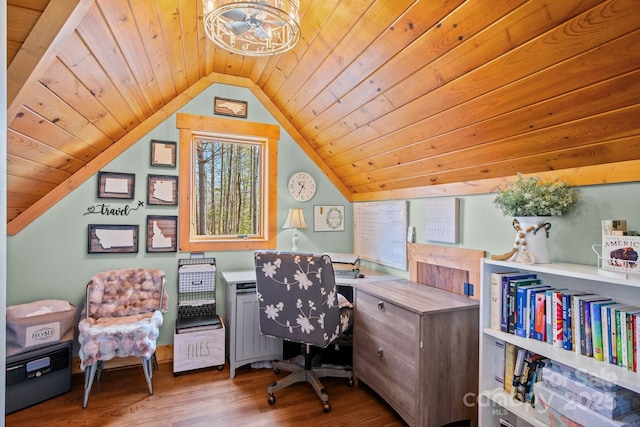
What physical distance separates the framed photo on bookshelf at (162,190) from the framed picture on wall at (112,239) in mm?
280

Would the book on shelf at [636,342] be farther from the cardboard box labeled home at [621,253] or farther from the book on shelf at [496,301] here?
the book on shelf at [496,301]

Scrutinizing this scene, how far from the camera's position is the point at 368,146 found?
2.67 metres

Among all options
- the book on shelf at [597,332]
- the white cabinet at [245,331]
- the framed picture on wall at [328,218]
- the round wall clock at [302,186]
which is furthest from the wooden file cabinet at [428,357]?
the round wall clock at [302,186]

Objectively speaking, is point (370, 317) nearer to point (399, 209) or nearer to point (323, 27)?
point (399, 209)

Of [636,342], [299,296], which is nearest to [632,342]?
[636,342]

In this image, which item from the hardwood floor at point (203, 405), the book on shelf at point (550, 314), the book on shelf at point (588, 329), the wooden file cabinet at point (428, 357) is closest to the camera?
the book on shelf at point (588, 329)

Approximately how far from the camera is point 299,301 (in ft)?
7.07

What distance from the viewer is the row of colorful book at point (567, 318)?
4.22 feet

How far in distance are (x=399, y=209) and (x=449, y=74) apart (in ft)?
4.59

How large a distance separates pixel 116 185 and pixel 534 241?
9.70ft

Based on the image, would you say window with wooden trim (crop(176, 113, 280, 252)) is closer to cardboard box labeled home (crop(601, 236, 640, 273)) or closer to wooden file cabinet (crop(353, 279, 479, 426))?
wooden file cabinet (crop(353, 279, 479, 426))

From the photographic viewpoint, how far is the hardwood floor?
2023mm

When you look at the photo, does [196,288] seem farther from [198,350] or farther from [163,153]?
[163,153]

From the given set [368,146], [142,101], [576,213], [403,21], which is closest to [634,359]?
[576,213]
